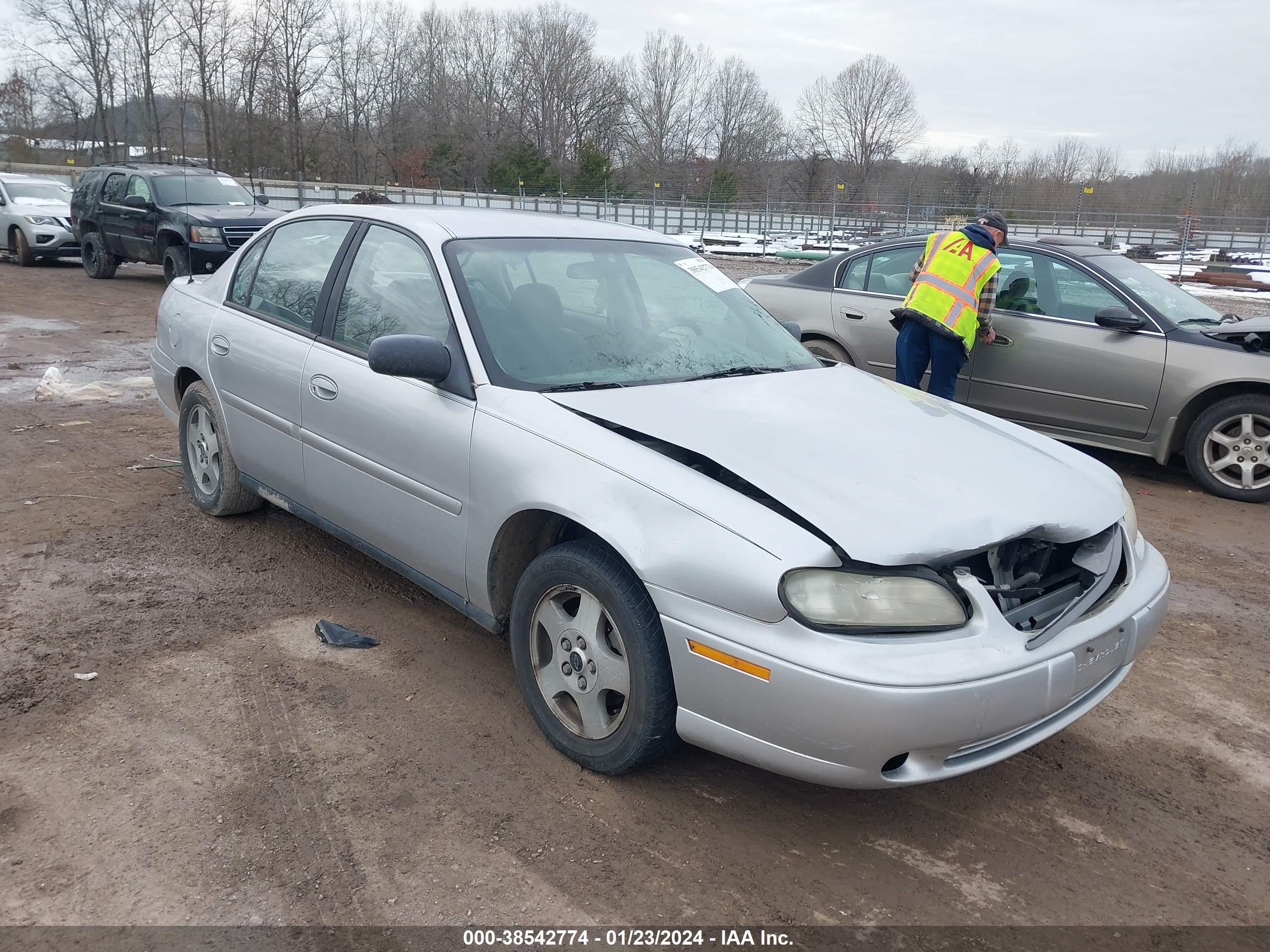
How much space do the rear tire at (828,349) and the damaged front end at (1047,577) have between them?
15.4 feet

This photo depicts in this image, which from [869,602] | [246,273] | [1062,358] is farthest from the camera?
[1062,358]

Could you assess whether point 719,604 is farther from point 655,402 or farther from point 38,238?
point 38,238

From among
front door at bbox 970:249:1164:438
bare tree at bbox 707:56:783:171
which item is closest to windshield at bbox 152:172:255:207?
front door at bbox 970:249:1164:438

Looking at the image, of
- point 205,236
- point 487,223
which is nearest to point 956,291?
point 487,223

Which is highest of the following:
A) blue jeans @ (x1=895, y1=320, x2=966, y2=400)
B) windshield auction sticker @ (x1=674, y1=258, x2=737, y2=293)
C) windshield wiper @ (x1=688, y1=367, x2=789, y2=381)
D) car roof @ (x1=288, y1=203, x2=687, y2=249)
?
car roof @ (x1=288, y1=203, x2=687, y2=249)

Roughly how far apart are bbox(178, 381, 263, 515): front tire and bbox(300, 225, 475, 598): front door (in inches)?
36.2

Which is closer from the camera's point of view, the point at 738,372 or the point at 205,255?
the point at 738,372

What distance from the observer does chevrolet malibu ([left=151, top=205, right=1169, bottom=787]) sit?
96.5 inches

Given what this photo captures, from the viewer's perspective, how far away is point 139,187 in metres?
15.0

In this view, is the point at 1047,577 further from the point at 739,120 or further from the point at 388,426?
the point at 739,120

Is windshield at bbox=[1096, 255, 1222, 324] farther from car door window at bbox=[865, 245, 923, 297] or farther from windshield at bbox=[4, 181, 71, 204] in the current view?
windshield at bbox=[4, 181, 71, 204]

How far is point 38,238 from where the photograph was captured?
18.3m

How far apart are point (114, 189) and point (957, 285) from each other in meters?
14.1

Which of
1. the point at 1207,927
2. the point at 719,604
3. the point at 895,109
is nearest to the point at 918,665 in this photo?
the point at 719,604
